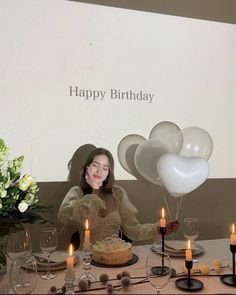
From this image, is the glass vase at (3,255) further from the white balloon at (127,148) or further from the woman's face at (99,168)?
the white balloon at (127,148)

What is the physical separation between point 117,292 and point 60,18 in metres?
1.65

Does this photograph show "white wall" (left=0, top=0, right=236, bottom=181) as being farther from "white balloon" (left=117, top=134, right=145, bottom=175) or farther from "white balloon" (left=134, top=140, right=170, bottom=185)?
"white balloon" (left=134, top=140, right=170, bottom=185)

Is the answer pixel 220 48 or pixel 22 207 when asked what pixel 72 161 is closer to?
pixel 22 207

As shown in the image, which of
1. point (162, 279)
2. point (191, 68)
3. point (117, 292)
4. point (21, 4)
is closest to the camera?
point (162, 279)

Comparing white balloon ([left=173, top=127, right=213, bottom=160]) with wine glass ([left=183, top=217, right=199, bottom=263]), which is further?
white balloon ([left=173, top=127, right=213, bottom=160])

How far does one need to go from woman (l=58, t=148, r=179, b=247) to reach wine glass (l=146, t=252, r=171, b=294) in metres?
0.73

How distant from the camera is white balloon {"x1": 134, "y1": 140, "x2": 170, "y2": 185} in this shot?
220 centimetres

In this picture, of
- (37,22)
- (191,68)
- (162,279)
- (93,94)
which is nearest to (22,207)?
(162,279)

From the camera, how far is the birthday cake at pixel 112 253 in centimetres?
166

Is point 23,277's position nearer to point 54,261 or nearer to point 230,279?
point 54,261

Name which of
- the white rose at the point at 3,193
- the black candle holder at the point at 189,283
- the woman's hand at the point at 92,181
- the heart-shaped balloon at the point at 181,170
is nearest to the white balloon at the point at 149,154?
the heart-shaped balloon at the point at 181,170

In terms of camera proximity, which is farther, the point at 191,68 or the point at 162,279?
the point at 191,68

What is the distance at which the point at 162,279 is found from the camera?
1260 millimetres

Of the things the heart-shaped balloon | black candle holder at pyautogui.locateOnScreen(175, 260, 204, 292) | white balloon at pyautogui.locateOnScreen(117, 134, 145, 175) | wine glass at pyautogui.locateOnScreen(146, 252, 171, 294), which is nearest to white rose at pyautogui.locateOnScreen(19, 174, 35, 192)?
wine glass at pyautogui.locateOnScreen(146, 252, 171, 294)
